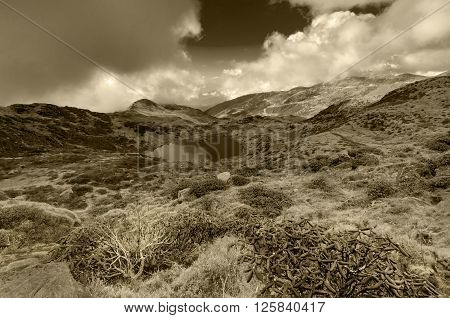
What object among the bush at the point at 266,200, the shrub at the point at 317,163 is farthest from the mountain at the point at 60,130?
the bush at the point at 266,200

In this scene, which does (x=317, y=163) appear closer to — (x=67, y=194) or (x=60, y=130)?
(x=67, y=194)

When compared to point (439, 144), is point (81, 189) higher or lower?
lower

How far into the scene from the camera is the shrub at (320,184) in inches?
780

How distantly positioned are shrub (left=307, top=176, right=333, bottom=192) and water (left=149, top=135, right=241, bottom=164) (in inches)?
1746

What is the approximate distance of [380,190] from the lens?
1728 cm

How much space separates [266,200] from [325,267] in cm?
1009

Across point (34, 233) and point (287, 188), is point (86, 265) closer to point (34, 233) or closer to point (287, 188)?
point (34, 233)

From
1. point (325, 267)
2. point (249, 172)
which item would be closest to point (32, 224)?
point (325, 267)

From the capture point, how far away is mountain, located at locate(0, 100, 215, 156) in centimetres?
7262

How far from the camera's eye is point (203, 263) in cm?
821

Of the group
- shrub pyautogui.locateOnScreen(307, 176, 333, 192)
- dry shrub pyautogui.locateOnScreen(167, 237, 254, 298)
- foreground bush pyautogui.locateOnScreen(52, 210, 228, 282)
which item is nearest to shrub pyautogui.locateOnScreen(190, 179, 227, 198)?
shrub pyautogui.locateOnScreen(307, 176, 333, 192)

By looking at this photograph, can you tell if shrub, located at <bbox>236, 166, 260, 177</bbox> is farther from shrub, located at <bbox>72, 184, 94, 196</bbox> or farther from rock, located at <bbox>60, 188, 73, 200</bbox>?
rock, located at <bbox>60, 188, 73, 200</bbox>

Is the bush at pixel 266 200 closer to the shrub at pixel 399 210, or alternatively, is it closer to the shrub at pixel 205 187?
the shrub at pixel 205 187

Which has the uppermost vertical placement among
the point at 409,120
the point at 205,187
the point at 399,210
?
the point at 409,120
